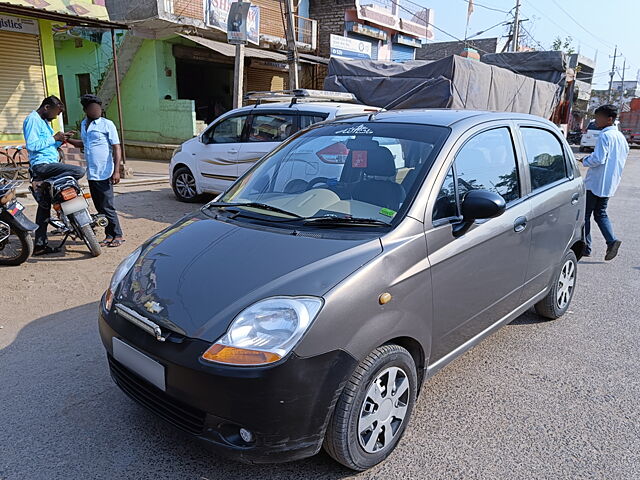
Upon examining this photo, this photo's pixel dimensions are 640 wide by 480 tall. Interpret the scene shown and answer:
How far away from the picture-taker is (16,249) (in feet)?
17.7

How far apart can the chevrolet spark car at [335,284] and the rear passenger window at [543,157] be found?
0.13 ft

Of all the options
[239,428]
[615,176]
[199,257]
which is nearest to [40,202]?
[199,257]

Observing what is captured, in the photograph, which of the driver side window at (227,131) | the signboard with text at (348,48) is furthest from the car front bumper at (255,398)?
the signboard with text at (348,48)

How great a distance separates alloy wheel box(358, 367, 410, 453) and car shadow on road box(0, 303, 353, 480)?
24cm

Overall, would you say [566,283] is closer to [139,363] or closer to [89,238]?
[139,363]

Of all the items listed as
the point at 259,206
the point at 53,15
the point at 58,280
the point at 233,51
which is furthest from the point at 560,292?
the point at 233,51

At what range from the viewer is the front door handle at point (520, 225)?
324 centimetres

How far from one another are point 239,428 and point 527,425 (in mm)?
1745

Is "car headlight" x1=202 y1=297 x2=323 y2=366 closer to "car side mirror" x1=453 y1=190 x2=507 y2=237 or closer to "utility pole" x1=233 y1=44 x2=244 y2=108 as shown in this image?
"car side mirror" x1=453 y1=190 x2=507 y2=237

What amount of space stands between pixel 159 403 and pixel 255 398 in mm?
607

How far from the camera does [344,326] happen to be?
2.16 meters

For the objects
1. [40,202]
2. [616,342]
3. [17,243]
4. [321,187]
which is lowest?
[616,342]

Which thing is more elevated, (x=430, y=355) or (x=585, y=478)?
(x=430, y=355)

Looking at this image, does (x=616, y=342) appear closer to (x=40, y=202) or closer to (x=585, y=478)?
(x=585, y=478)
